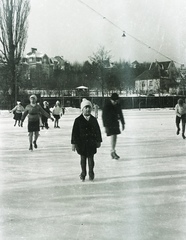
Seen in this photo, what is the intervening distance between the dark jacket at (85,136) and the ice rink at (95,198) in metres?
0.50

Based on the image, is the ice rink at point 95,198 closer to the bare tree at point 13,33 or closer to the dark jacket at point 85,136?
the dark jacket at point 85,136

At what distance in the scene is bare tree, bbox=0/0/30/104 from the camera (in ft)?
105

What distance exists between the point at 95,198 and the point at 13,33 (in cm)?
2910

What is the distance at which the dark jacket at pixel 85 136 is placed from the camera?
6.34 m

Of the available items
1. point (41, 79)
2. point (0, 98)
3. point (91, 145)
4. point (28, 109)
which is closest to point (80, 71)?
point (41, 79)

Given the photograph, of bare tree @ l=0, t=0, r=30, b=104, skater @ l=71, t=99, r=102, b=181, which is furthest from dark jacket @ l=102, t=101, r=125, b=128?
bare tree @ l=0, t=0, r=30, b=104

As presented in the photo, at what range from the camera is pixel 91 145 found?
636 cm

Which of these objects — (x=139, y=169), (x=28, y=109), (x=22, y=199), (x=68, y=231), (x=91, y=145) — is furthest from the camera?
(x=28, y=109)

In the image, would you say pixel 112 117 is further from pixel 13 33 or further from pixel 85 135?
pixel 13 33

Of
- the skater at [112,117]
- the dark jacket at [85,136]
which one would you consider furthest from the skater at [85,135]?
the skater at [112,117]

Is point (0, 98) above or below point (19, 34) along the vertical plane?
below

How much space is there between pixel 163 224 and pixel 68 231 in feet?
3.02

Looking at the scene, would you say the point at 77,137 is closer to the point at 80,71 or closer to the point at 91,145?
the point at 91,145

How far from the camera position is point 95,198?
516cm
